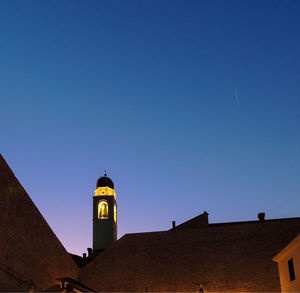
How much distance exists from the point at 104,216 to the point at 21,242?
25.0 m

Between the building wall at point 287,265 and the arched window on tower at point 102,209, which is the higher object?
the arched window on tower at point 102,209

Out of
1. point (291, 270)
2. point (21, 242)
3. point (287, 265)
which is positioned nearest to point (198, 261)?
point (287, 265)

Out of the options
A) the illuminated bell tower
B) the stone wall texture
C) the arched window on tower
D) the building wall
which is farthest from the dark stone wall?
the arched window on tower

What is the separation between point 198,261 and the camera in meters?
24.9

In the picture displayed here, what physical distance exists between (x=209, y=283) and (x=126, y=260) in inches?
182

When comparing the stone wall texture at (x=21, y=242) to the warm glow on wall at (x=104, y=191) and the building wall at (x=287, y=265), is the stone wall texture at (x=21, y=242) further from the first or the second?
the warm glow on wall at (x=104, y=191)

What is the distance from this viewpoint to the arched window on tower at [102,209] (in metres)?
39.9

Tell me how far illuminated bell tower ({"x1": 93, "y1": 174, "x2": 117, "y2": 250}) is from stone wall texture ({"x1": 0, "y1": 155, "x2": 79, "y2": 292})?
772 inches

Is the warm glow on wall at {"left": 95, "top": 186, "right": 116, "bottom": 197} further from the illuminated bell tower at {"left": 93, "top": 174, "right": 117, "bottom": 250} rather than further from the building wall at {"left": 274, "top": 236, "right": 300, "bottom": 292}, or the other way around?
the building wall at {"left": 274, "top": 236, "right": 300, "bottom": 292}

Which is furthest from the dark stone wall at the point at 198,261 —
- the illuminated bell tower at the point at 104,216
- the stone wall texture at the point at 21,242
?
the illuminated bell tower at the point at 104,216

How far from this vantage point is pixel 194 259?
24984 mm

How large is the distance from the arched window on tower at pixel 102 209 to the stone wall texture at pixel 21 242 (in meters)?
20.3

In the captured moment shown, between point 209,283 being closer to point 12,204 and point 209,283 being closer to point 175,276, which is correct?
point 175,276

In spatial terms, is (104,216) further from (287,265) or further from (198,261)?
(287,265)
